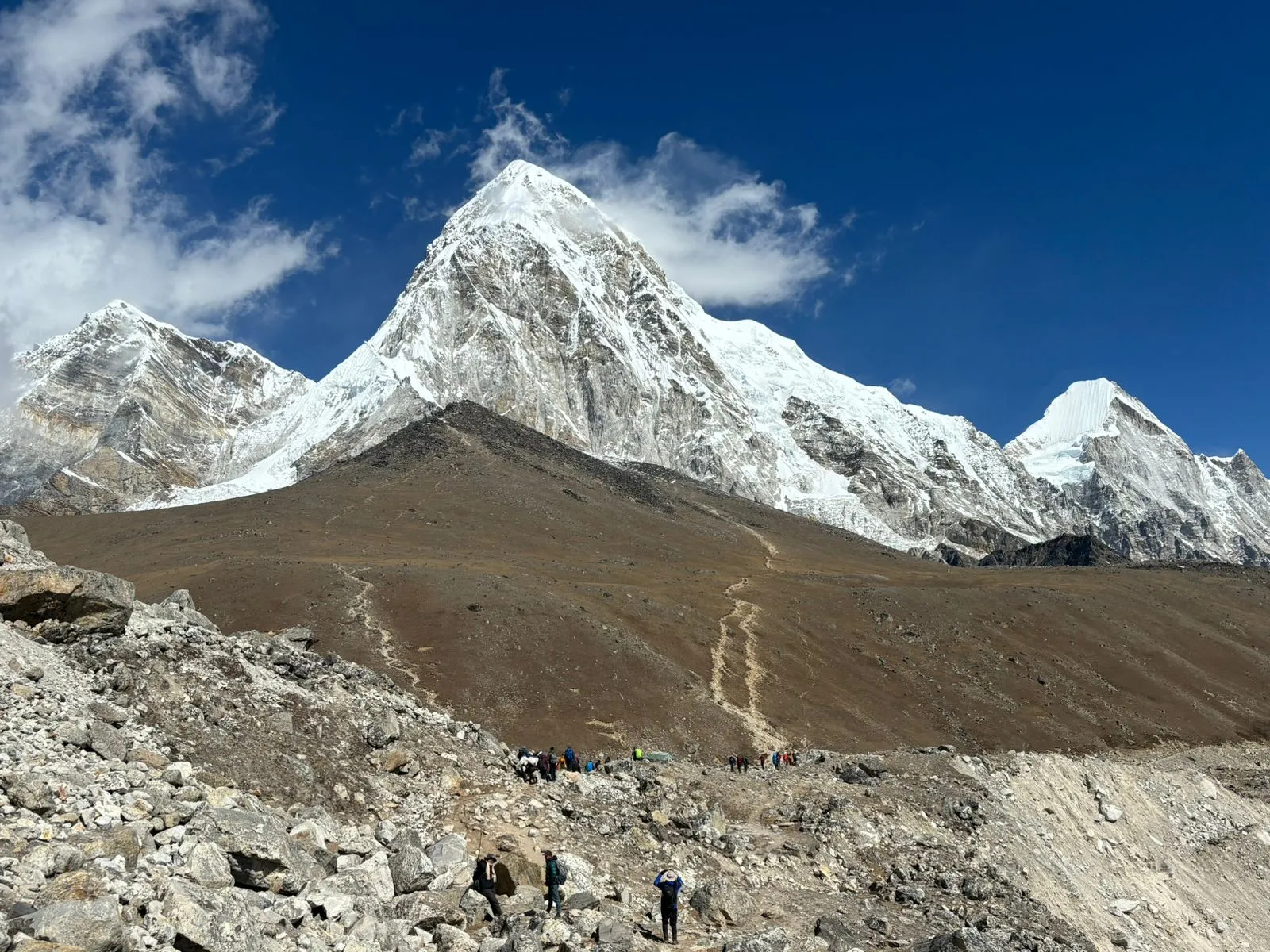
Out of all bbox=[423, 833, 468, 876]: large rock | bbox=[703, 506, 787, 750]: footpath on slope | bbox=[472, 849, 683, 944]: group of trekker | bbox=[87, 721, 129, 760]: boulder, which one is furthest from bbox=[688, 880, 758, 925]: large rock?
bbox=[703, 506, 787, 750]: footpath on slope

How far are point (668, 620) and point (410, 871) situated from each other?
61.9 meters

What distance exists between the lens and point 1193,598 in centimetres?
12212

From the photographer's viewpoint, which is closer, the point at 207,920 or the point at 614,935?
the point at 207,920

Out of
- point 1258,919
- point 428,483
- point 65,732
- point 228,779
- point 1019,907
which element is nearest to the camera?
point 65,732

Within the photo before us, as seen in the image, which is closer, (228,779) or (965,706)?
(228,779)

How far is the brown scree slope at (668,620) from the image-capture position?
62.4 metres

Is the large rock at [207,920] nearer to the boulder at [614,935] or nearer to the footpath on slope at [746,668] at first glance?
the boulder at [614,935]

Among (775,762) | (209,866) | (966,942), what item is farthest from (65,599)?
(775,762)

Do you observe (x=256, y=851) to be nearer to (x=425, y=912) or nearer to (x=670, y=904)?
(x=425, y=912)

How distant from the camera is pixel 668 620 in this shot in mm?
80375

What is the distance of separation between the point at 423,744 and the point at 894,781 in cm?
1863

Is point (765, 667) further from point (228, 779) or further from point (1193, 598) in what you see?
point (1193, 598)

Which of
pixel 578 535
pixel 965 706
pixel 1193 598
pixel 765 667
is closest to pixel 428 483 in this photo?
pixel 578 535

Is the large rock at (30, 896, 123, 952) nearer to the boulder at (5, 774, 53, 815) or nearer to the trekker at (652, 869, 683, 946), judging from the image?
the boulder at (5, 774, 53, 815)
